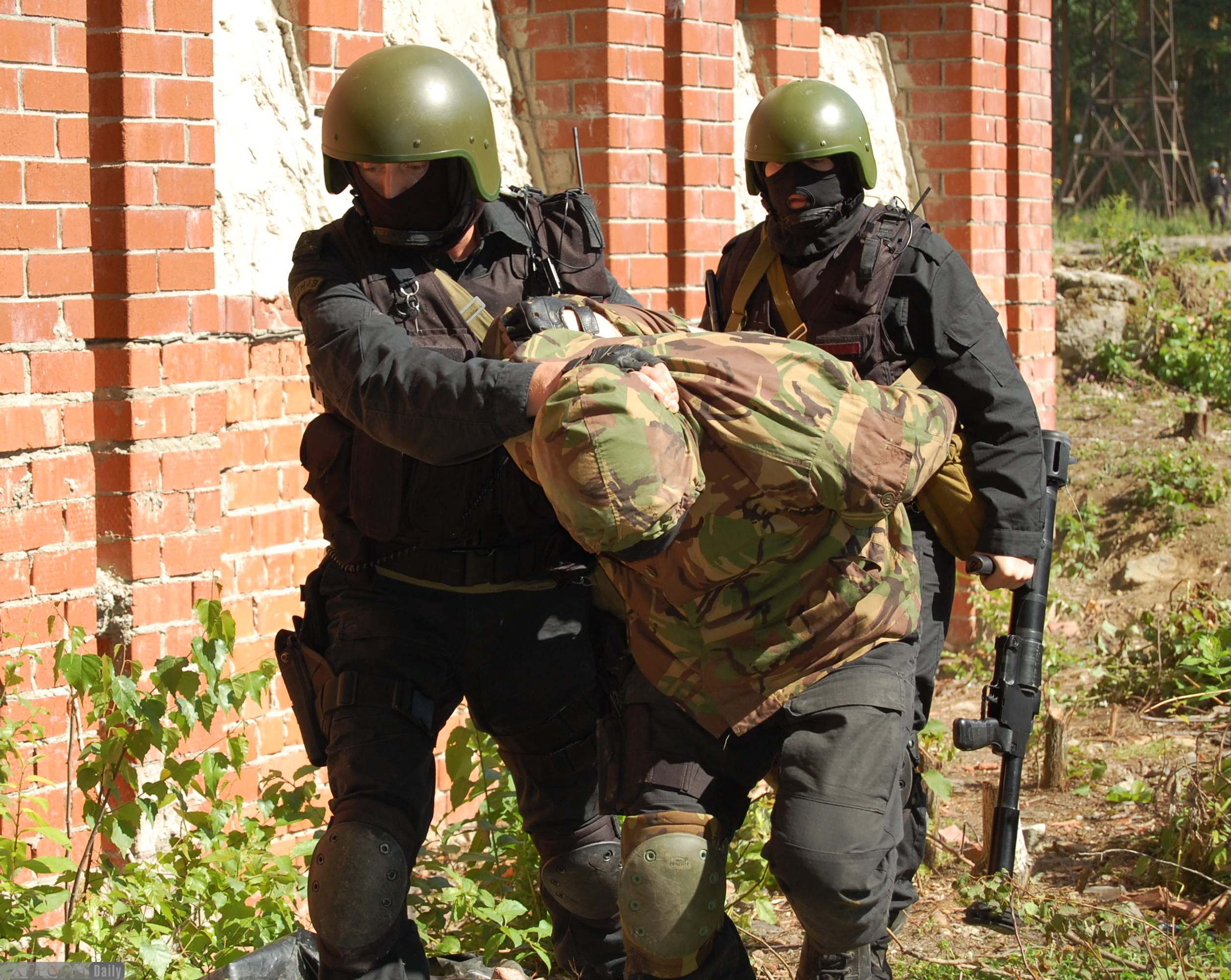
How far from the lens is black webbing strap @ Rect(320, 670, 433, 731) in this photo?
2861 mm

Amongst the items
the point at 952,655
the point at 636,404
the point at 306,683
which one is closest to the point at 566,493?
the point at 636,404

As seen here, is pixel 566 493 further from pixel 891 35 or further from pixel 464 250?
pixel 891 35

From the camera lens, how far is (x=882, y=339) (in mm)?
3428

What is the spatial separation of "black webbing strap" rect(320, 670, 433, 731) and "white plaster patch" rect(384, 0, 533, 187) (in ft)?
7.57

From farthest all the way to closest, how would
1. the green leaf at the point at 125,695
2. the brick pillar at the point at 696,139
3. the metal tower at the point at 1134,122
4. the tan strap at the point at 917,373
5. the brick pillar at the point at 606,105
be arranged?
the metal tower at the point at 1134,122
the brick pillar at the point at 696,139
the brick pillar at the point at 606,105
the tan strap at the point at 917,373
the green leaf at the point at 125,695

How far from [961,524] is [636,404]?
1.40 m

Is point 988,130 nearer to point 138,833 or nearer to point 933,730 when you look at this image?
point 933,730

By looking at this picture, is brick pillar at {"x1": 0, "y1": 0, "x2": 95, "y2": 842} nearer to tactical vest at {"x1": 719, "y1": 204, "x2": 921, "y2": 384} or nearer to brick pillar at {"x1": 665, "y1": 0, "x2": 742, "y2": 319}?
tactical vest at {"x1": 719, "y1": 204, "x2": 921, "y2": 384}

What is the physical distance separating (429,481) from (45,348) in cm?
121

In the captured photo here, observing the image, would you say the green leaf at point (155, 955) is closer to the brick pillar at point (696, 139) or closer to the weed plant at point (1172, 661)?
the brick pillar at point (696, 139)

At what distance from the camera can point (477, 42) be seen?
4961 millimetres

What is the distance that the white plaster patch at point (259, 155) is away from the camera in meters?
4.02

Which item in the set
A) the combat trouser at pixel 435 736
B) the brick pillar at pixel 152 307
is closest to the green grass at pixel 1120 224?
the brick pillar at pixel 152 307

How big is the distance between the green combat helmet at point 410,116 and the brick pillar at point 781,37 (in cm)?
292
